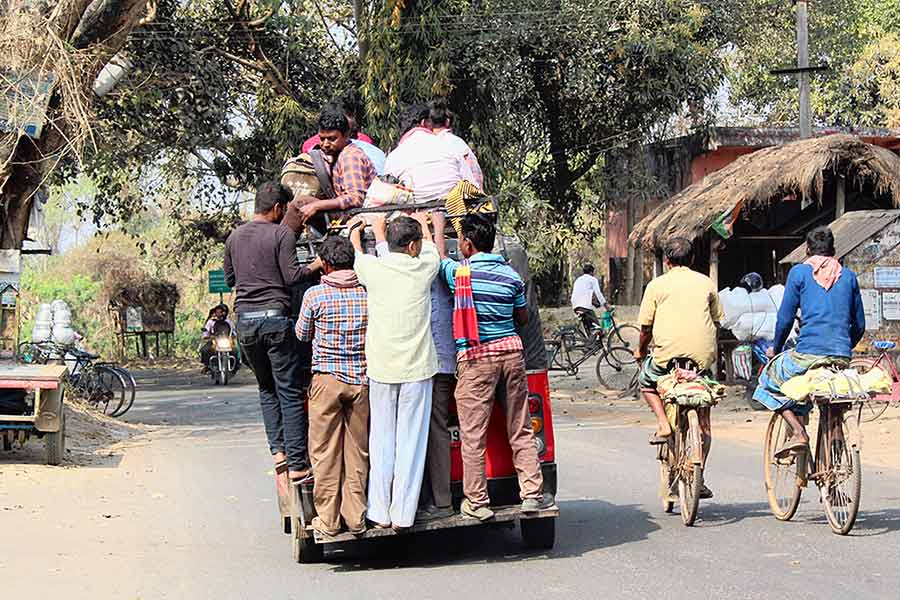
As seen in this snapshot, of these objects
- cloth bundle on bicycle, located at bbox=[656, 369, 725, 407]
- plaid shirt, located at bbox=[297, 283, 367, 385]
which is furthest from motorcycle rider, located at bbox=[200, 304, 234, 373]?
plaid shirt, located at bbox=[297, 283, 367, 385]

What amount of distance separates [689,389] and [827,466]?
1021 mm

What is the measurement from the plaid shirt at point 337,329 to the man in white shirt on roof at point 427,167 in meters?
1.23

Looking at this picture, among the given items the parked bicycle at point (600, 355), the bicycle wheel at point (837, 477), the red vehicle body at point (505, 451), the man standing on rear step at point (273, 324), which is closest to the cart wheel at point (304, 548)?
the man standing on rear step at point (273, 324)

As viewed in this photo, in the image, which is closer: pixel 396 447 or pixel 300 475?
pixel 396 447

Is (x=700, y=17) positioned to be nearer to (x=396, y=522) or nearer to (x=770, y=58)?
(x=770, y=58)

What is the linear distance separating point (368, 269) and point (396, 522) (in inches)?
59.0

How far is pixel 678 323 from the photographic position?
8938mm

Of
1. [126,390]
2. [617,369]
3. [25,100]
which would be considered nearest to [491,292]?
[25,100]

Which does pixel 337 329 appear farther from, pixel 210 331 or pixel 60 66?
pixel 210 331

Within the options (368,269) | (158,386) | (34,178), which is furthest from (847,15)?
(368,269)

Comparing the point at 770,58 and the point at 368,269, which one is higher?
the point at 770,58

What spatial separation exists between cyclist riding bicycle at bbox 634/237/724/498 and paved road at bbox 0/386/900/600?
2.84 ft

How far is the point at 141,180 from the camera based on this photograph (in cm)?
3231

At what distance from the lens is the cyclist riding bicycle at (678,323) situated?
891 centimetres
